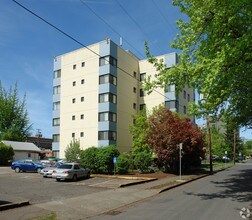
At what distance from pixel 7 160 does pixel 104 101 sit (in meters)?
18.6

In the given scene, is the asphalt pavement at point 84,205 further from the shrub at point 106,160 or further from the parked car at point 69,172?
the shrub at point 106,160

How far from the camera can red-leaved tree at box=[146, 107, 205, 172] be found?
3331 cm

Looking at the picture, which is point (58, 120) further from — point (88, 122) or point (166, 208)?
point (166, 208)

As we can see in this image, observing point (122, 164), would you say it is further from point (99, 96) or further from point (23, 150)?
point (23, 150)

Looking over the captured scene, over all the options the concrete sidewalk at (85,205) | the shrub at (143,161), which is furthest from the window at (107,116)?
the concrete sidewalk at (85,205)

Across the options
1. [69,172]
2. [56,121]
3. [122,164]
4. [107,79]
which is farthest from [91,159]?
[56,121]

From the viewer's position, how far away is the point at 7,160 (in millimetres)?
52125

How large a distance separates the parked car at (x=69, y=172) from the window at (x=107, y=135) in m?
16.4

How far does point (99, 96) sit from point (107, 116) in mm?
3314

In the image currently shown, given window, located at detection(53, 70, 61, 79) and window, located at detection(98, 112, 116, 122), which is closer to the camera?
window, located at detection(98, 112, 116, 122)

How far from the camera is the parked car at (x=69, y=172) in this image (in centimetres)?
2689

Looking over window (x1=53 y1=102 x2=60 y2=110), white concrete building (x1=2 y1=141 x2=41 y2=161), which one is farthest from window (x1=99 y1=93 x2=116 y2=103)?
white concrete building (x1=2 y1=141 x2=41 y2=161)

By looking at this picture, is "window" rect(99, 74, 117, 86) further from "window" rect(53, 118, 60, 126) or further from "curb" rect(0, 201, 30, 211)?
"curb" rect(0, 201, 30, 211)

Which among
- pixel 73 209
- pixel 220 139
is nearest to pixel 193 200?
pixel 73 209
